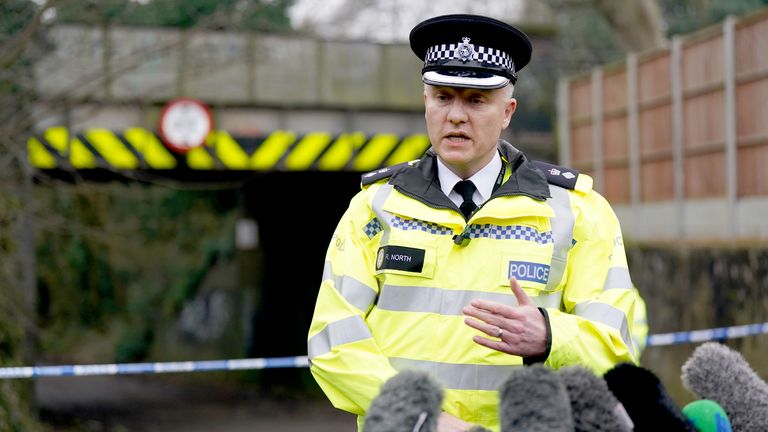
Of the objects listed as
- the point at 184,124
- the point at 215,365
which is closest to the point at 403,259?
the point at 215,365

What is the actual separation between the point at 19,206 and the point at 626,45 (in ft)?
39.5

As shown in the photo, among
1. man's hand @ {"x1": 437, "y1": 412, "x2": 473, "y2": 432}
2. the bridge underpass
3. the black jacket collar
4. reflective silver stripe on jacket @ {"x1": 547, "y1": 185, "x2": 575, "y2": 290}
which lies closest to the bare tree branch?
the bridge underpass

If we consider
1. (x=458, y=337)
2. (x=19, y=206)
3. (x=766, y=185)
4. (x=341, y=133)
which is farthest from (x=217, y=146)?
(x=458, y=337)

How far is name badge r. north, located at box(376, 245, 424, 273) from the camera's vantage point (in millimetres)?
2939

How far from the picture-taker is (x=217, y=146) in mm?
13414

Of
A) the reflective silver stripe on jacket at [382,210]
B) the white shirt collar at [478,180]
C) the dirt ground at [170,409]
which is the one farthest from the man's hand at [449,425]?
the dirt ground at [170,409]

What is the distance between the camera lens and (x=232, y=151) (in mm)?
13523

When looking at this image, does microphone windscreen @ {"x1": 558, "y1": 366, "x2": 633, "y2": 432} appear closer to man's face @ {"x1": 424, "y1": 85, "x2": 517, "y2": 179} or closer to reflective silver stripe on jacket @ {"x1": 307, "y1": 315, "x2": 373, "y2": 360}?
reflective silver stripe on jacket @ {"x1": 307, "y1": 315, "x2": 373, "y2": 360}

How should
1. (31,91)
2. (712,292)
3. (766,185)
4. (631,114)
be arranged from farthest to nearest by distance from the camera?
(631,114) → (712,292) → (766,185) → (31,91)

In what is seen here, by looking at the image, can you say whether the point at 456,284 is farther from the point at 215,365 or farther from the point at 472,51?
the point at 215,365

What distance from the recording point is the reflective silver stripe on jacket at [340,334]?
288cm

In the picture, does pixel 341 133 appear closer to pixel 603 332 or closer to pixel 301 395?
pixel 301 395

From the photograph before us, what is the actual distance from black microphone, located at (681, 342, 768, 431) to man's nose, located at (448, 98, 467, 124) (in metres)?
0.85

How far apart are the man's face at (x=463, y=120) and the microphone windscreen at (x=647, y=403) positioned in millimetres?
820
